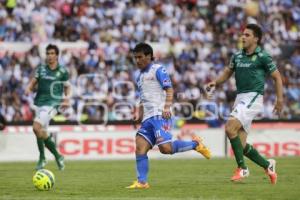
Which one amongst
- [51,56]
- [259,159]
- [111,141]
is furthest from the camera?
[111,141]

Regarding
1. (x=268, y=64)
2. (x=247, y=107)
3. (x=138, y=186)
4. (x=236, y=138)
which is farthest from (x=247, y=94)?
(x=138, y=186)

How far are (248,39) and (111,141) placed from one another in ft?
38.7

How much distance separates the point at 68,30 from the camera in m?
30.8

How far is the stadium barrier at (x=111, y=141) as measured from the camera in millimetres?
24562

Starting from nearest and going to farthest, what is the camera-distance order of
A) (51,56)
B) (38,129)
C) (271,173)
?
(271,173)
(38,129)
(51,56)

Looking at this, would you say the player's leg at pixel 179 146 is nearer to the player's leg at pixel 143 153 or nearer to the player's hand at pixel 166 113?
the player's leg at pixel 143 153

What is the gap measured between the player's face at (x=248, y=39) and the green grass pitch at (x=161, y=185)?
2362 millimetres

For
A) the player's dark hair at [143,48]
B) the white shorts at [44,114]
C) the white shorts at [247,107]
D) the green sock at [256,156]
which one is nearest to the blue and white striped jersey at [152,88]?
the player's dark hair at [143,48]

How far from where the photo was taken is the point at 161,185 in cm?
1368

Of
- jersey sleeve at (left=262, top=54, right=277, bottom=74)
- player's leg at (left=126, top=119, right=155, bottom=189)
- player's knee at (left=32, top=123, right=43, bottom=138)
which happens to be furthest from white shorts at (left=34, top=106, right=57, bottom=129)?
jersey sleeve at (left=262, top=54, right=277, bottom=74)

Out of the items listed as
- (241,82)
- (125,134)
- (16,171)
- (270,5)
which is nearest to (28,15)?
(125,134)

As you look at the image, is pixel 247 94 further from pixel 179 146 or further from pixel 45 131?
pixel 45 131

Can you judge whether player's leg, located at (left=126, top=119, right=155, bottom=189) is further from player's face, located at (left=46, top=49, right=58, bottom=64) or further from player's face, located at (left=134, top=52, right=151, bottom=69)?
player's face, located at (left=46, top=49, right=58, bottom=64)

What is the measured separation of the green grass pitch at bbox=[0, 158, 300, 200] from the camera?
1170 cm
